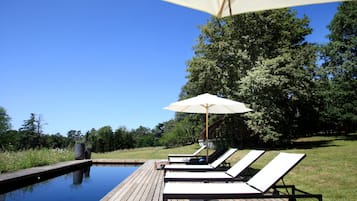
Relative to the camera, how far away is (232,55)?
744 inches

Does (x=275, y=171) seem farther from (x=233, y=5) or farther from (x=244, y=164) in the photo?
(x=233, y=5)

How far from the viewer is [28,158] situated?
11219 mm

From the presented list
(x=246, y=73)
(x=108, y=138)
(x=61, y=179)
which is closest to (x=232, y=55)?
(x=246, y=73)

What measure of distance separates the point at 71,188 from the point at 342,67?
22.4m

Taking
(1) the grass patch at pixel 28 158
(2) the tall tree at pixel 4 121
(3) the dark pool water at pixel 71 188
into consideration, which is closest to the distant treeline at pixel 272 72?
(1) the grass patch at pixel 28 158

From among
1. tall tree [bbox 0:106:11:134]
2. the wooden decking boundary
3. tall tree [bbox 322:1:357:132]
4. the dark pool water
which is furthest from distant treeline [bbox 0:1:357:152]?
tall tree [bbox 0:106:11:134]

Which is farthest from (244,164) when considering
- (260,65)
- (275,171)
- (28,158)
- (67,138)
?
(67,138)

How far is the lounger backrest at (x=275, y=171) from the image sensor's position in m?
3.79

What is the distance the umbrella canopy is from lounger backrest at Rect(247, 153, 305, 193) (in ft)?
7.06

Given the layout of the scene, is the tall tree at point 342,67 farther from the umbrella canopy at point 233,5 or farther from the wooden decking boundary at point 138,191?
the umbrella canopy at point 233,5

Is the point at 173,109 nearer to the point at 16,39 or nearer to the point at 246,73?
the point at 246,73

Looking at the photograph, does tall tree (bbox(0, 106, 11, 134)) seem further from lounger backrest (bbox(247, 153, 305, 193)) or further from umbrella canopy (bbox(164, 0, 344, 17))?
umbrella canopy (bbox(164, 0, 344, 17))

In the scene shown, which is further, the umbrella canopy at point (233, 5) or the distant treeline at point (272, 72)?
the distant treeline at point (272, 72)

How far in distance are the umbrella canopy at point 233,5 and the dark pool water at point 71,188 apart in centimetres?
580
